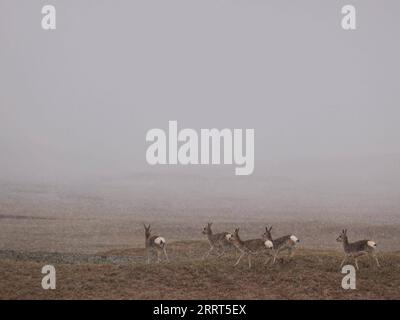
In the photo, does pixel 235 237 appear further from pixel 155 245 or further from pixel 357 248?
pixel 357 248

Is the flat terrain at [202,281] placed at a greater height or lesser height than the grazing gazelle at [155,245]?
lesser

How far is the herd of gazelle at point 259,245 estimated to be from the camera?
8.45 meters

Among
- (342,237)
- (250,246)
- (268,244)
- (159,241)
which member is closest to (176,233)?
(159,241)

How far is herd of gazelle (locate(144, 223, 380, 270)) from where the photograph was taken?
845 centimetres

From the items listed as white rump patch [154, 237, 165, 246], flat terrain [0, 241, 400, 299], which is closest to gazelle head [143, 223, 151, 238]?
white rump patch [154, 237, 165, 246]

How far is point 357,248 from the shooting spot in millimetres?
8414

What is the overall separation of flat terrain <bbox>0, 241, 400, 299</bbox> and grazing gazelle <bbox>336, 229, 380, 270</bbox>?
0.11 m

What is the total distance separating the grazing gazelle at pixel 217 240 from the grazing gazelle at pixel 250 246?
78mm

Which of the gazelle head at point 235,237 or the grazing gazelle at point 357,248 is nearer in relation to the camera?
the grazing gazelle at point 357,248

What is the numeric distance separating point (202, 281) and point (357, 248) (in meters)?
1.95

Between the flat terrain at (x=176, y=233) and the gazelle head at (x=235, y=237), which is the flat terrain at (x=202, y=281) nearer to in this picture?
the flat terrain at (x=176, y=233)

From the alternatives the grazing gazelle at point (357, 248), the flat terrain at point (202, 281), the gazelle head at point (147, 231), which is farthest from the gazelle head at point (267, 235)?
the gazelle head at point (147, 231)

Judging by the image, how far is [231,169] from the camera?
8688 millimetres

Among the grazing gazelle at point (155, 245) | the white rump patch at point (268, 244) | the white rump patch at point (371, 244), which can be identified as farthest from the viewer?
the grazing gazelle at point (155, 245)
